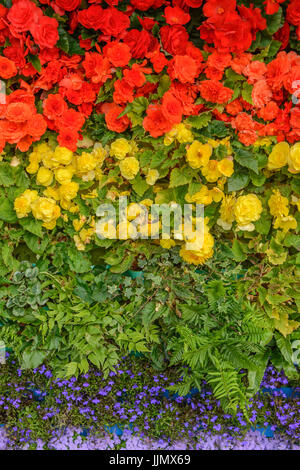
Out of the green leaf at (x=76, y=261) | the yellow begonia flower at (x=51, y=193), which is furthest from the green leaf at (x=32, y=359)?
the yellow begonia flower at (x=51, y=193)

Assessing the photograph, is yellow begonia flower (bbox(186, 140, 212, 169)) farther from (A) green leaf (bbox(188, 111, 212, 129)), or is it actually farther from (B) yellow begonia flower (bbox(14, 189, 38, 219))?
(B) yellow begonia flower (bbox(14, 189, 38, 219))

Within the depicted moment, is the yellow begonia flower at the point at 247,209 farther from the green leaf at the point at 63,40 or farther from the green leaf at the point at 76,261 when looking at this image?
the green leaf at the point at 63,40

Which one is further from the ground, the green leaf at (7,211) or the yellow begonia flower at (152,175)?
the yellow begonia flower at (152,175)

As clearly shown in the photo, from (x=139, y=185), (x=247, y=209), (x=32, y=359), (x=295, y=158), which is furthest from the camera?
(x=32, y=359)

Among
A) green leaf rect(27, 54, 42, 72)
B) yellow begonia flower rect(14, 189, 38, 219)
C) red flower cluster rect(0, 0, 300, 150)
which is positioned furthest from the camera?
yellow begonia flower rect(14, 189, 38, 219)

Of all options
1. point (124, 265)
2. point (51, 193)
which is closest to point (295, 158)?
point (124, 265)

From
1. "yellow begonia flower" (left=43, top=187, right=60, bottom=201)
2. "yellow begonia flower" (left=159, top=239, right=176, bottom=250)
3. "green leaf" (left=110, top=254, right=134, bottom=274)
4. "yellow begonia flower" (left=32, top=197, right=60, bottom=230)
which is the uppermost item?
"yellow begonia flower" (left=43, top=187, right=60, bottom=201)

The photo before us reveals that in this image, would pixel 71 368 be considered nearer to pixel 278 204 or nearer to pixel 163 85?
pixel 278 204

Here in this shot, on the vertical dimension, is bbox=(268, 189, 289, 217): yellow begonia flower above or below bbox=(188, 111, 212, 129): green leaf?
below

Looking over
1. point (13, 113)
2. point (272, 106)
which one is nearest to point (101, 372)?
point (13, 113)

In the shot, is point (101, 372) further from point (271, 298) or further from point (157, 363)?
point (271, 298)

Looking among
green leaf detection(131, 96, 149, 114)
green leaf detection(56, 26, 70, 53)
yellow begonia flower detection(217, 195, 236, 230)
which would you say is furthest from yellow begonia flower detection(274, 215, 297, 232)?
green leaf detection(56, 26, 70, 53)

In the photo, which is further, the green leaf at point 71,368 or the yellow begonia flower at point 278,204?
the green leaf at point 71,368

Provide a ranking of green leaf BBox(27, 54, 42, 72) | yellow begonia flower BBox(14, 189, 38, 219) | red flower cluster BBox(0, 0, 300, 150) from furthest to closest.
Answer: yellow begonia flower BBox(14, 189, 38, 219) < green leaf BBox(27, 54, 42, 72) < red flower cluster BBox(0, 0, 300, 150)
